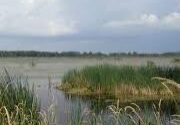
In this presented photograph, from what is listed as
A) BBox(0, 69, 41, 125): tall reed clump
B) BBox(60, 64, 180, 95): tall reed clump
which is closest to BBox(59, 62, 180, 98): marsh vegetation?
BBox(60, 64, 180, 95): tall reed clump

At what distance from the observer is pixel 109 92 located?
72.9 ft

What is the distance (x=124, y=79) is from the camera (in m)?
22.0

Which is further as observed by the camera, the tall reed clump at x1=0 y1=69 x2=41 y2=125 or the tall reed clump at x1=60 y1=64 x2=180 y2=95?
the tall reed clump at x1=60 y1=64 x2=180 y2=95

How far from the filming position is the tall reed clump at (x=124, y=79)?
21375 millimetres

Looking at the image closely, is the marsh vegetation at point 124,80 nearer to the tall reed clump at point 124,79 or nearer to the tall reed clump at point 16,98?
the tall reed clump at point 124,79

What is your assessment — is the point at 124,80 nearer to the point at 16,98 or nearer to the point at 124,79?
the point at 124,79

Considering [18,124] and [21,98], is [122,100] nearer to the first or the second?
[21,98]

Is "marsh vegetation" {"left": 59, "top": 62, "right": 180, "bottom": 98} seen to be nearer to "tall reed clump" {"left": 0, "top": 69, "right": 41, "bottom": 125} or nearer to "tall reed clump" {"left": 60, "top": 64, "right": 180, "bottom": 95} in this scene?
"tall reed clump" {"left": 60, "top": 64, "right": 180, "bottom": 95}

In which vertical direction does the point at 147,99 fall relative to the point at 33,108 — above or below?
below

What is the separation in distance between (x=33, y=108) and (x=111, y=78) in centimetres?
1341

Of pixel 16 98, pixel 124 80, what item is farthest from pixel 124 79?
pixel 16 98

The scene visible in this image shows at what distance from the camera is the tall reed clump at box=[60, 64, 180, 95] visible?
2138cm

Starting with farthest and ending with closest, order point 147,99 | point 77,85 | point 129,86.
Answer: point 77,85, point 129,86, point 147,99

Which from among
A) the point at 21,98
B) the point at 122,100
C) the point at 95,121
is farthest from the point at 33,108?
the point at 122,100
